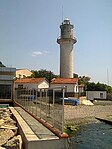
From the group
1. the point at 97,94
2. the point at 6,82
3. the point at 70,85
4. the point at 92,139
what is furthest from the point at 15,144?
Result: the point at 97,94

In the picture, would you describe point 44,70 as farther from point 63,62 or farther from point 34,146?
point 34,146

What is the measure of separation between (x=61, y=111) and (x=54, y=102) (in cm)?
94

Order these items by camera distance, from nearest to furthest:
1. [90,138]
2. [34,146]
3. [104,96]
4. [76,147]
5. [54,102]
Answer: [34,146], [54,102], [76,147], [90,138], [104,96]

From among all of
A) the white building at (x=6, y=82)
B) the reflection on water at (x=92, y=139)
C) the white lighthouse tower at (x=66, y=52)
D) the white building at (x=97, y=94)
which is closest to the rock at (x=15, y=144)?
the reflection on water at (x=92, y=139)

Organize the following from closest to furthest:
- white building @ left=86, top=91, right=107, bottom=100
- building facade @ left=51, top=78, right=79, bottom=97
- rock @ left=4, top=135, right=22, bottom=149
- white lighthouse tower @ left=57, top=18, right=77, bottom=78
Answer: rock @ left=4, top=135, right=22, bottom=149
building facade @ left=51, top=78, right=79, bottom=97
white lighthouse tower @ left=57, top=18, right=77, bottom=78
white building @ left=86, top=91, right=107, bottom=100

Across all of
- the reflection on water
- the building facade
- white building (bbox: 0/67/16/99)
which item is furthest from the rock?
the building facade

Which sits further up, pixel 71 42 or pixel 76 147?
pixel 71 42

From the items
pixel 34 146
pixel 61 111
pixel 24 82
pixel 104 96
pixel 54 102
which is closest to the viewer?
pixel 34 146

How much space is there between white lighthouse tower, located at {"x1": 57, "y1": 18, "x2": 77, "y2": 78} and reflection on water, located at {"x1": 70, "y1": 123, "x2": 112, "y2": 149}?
75.6 ft

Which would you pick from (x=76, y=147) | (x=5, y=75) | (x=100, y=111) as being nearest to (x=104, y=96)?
(x=100, y=111)

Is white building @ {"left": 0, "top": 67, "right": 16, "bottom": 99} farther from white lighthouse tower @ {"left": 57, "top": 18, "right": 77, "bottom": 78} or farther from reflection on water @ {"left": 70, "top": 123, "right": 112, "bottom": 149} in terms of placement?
white lighthouse tower @ {"left": 57, "top": 18, "right": 77, "bottom": 78}

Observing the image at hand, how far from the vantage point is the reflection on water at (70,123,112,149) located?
15.9 metres

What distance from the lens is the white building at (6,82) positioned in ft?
104

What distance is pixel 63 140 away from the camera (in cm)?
762
